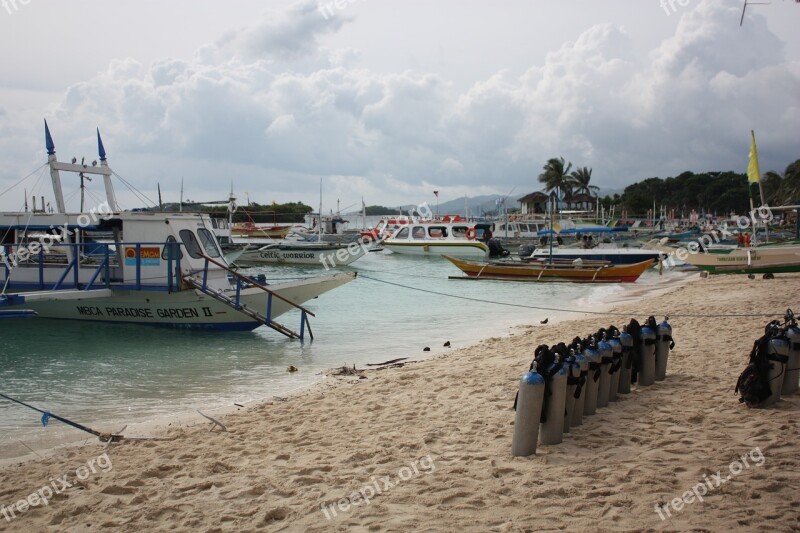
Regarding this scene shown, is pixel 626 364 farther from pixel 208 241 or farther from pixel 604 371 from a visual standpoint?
pixel 208 241

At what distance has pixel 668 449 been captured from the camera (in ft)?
18.9

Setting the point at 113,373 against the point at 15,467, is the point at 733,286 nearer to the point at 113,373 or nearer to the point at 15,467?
the point at 113,373

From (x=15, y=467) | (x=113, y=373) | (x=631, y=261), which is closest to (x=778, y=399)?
(x=15, y=467)

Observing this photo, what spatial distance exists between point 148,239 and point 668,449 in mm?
13344

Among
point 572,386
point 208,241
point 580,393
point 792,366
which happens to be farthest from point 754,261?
point 572,386

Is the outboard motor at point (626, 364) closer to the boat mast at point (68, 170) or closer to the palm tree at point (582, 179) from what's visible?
the boat mast at point (68, 170)

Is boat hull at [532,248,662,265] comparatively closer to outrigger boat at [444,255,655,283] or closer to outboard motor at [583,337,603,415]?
outrigger boat at [444,255,655,283]

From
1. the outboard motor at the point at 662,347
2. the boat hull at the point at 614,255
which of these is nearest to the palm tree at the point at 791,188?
the boat hull at the point at 614,255

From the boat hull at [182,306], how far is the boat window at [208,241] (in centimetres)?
124

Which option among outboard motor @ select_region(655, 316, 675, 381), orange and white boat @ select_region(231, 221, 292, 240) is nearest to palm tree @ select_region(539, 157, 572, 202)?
orange and white boat @ select_region(231, 221, 292, 240)

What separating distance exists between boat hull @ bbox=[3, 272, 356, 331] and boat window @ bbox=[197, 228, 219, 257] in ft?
4.07

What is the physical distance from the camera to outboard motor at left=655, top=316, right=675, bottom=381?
7980 millimetres

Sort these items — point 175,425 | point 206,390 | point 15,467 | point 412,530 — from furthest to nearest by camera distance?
point 206,390 → point 175,425 → point 15,467 → point 412,530

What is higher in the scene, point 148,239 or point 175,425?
point 148,239
